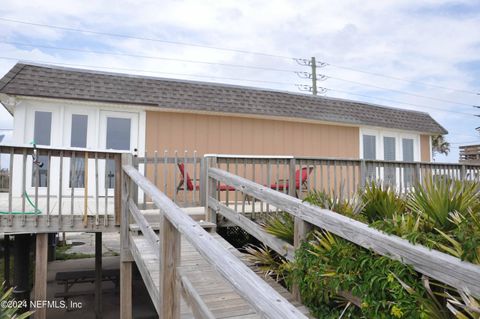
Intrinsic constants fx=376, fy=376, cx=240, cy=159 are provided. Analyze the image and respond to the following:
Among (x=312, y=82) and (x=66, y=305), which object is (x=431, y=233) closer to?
(x=66, y=305)

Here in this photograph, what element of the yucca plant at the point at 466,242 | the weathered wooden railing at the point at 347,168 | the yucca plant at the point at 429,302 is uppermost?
the weathered wooden railing at the point at 347,168

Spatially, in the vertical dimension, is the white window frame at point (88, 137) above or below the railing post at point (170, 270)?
above

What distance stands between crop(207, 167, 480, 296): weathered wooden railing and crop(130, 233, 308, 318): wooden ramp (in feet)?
2.00

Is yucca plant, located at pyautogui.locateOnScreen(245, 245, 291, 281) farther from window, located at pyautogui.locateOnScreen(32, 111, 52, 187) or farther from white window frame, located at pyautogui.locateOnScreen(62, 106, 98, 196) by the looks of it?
window, located at pyautogui.locateOnScreen(32, 111, 52, 187)

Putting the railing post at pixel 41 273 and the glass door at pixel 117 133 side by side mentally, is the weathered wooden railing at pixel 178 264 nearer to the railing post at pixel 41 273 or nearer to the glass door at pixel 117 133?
the railing post at pixel 41 273


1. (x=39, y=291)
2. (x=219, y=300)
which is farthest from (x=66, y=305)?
(x=219, y=300)

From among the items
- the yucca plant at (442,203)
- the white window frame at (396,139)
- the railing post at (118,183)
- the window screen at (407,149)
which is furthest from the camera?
the window screen at (407,149)

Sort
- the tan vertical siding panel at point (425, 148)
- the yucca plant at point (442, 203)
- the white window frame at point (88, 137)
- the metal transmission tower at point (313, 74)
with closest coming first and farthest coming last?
the yucca plant at point (442, 203)
the white window frame at point (88, 137)
the tan vertical siding panel at point (425, 148)
the metal transmission tower at point (313, 74)

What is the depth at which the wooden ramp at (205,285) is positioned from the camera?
2998mm

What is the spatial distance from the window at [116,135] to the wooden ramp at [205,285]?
14.3 feet

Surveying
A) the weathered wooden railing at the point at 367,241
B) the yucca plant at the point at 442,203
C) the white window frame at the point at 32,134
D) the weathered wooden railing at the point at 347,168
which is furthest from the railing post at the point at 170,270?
the white window frame at the point at 32,134

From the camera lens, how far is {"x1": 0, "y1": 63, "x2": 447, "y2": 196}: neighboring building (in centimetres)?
807

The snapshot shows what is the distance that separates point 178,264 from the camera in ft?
8.55

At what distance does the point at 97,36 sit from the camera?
1109 inches
